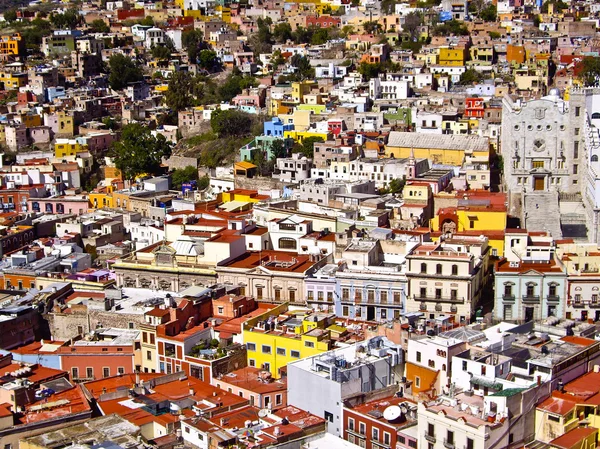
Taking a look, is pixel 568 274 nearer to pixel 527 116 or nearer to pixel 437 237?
pixel 437 237

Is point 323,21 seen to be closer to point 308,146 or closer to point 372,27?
point 372,27

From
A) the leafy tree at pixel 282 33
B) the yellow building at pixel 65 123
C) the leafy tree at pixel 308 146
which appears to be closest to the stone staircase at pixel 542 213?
the leafy tree at pixel 308 146

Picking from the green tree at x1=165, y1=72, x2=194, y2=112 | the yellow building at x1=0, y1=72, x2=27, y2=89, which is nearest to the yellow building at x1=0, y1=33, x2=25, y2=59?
the yellow building at x1=0, y1=72, x2=27, y2=89

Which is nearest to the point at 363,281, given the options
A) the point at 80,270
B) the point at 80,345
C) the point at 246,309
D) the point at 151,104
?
the point at 246,309

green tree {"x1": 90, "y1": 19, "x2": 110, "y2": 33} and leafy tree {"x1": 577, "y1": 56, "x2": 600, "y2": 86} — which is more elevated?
green tree {"x1": 90, "y1": 19, "x2": 110, "y2": 33}

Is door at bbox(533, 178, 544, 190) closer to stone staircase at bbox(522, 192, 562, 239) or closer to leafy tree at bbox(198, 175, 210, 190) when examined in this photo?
stone staircase at bbox(522, 192, 562, 239)

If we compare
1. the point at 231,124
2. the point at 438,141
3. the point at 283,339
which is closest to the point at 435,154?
the point at 438,141
